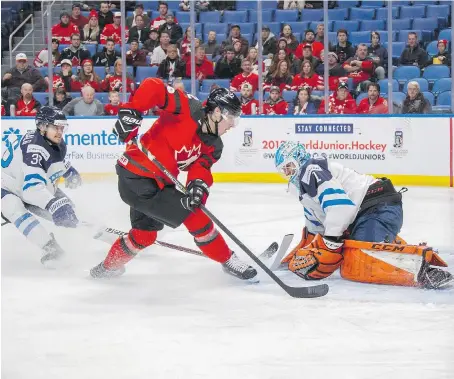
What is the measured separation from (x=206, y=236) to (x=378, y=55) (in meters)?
4.38

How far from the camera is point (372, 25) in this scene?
27.3ft

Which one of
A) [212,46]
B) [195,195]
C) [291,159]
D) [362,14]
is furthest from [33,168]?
[362,14]

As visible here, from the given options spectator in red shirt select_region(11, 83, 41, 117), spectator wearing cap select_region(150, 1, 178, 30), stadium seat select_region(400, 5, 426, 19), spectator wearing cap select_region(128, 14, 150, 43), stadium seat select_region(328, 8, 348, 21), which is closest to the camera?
stadium seat select_region(400, 5, 426, 19)

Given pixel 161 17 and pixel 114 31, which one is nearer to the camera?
pixel 114 31

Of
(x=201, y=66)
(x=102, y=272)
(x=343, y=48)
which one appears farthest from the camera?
(x=201, y=66)

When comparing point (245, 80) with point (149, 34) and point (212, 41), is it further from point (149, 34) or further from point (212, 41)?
point (149, 34)

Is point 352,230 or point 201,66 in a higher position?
point 201,66

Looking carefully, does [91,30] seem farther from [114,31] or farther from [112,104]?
[112,104]

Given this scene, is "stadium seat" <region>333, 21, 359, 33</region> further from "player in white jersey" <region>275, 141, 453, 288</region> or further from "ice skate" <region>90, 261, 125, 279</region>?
"ice skate" <region>90, 261, 125, 279</region>

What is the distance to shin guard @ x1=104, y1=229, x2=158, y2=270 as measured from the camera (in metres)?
4.05

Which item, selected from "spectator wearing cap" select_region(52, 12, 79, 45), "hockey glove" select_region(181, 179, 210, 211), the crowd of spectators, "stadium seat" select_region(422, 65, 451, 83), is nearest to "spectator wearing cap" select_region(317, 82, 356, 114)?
the crowd of spectators

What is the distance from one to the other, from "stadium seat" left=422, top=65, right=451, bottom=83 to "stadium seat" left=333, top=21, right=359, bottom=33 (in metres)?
0.96

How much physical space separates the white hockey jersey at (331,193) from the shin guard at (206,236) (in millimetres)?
415

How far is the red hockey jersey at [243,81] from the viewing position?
8.15 metres
